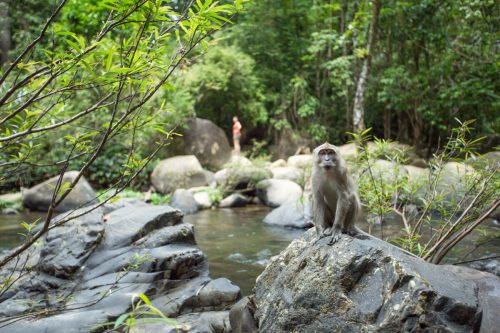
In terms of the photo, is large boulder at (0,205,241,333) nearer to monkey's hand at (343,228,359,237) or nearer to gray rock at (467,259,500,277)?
monkey's hand at (343,228,359,237)

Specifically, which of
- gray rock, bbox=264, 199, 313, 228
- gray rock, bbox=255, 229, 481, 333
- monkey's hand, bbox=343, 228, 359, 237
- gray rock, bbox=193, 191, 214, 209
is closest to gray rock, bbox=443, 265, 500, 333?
gray rock, bbox=255, 229, 481, 333

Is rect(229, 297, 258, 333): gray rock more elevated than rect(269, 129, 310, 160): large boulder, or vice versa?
rect(229, 297, 258, 333): gray rock

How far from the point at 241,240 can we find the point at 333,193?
5.66 m

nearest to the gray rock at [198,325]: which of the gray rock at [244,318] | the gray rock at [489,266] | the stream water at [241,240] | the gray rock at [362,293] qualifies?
the gray rock at [244,318]

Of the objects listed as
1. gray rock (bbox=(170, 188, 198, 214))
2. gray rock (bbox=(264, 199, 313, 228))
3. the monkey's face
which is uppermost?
the monkey's face

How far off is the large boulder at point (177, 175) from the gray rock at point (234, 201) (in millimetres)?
1802

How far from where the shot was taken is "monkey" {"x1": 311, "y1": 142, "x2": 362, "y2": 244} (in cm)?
452

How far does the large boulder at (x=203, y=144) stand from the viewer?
18812mm

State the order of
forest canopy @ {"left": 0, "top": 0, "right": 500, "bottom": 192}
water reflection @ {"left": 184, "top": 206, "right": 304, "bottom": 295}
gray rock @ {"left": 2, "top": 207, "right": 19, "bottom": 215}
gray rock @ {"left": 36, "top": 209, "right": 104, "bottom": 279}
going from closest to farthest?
gray rock @ {"left": 36, "top": 209, "right": 104, "bottom": 279} < water reflection @ {"left": 184, "top": 206, "right": 304, "bottom": 295} < forest canopy @ {"left": 0, "top": 0, "right": 500, "bottom": 192} < gray rock @ {"left": 2, "top": 207, "right": 19, "bottom": 215}

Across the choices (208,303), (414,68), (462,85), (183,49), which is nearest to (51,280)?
(208,303)

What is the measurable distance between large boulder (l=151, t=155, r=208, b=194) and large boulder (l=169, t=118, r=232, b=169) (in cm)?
158

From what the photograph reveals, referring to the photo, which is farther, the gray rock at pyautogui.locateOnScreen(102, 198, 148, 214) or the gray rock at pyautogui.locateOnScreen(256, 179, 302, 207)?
the gray rock at pyautogui.locateOnScreen(256, 179, 302, 207)

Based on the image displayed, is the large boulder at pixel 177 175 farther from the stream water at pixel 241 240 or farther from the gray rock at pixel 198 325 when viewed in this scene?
the gray rock at pixel 198 325

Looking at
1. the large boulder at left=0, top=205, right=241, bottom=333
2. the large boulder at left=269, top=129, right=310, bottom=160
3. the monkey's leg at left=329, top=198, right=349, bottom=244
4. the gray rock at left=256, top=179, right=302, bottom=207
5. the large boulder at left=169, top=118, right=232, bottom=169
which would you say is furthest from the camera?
the large boulder at left=269, top=129, right=310, bottom=160
